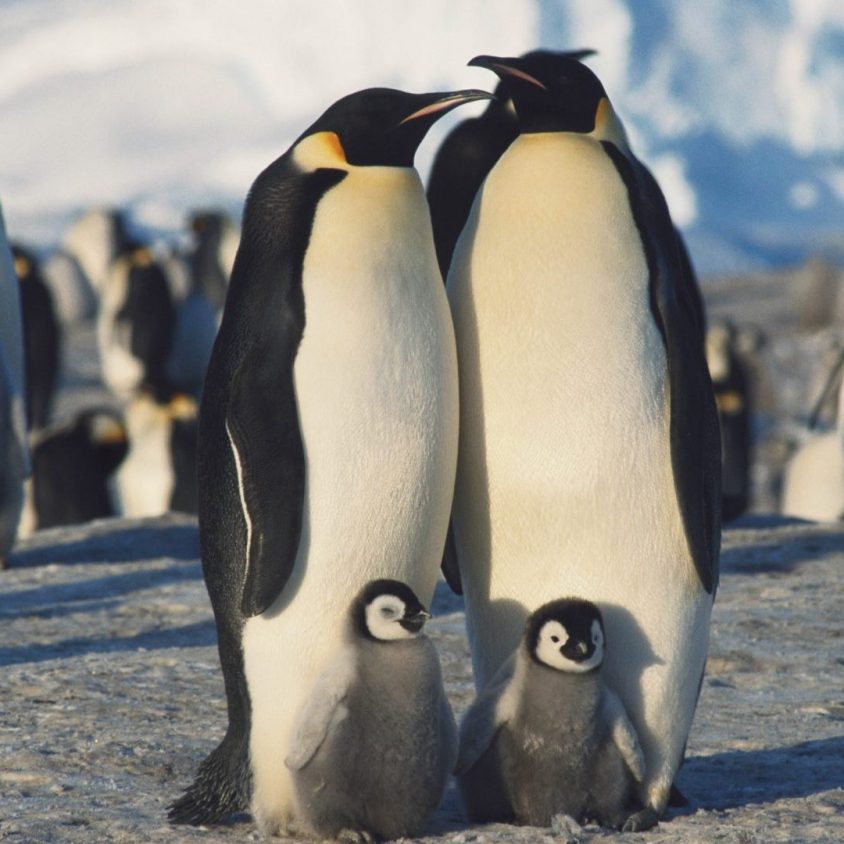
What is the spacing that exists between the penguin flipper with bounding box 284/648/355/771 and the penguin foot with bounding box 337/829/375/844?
0.48 ft

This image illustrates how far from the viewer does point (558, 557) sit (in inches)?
126

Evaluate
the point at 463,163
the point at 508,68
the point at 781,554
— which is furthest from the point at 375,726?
the point at 781,554

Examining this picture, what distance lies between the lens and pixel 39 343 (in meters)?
13.8

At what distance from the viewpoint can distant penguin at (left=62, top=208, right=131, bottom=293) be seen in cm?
2478

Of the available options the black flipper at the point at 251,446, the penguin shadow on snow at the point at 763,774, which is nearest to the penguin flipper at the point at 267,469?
the black flipper at the point at 251,446

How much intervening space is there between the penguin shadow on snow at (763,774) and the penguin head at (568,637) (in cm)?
52

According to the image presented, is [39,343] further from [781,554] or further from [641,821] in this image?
[641,821]

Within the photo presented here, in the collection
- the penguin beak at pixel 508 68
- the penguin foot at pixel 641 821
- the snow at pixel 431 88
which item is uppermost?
the snow at pixel 431 88

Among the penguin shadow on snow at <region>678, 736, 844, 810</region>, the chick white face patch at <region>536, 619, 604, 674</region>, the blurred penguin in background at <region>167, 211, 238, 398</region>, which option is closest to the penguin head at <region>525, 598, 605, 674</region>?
the chick white face patch at <region>536, 619, 604, 674</region>

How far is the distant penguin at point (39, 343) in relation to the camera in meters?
13.6

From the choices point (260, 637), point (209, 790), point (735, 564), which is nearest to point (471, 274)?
point (260, 637)

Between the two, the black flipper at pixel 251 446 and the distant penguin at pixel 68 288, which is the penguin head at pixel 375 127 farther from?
the distant penguin at pixel 68 288

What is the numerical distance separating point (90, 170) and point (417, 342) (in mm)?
58367

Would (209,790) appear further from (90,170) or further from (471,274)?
(90,170)
